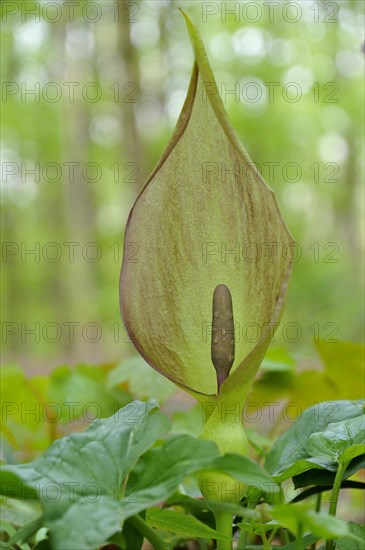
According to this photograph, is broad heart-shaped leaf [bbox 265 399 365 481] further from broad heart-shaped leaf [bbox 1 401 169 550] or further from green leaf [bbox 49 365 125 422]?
green leaf [bbox 49 365 125 422]

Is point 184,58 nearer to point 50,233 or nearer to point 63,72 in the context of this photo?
point 63,72

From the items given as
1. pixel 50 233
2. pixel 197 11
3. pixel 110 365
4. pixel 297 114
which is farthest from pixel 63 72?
pixel 50 233

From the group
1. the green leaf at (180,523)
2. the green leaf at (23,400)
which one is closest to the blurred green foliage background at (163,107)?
the green leaf at (23,400)

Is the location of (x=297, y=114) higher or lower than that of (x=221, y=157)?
higher

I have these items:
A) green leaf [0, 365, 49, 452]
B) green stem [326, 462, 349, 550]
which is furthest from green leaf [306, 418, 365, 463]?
green leaf [0, 365, 49, 452]

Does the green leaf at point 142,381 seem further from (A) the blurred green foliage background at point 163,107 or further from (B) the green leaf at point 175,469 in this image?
(A) the blurred green foliage background at point 163,107
